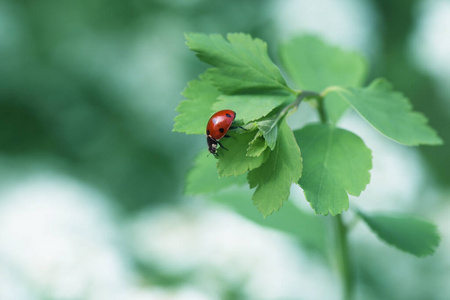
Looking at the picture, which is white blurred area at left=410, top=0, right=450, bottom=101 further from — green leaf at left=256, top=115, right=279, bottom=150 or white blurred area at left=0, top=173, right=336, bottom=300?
green leaf at left=256, top=115, right=279, bottom=150

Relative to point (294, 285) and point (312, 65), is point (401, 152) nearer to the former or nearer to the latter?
point (294, 285)

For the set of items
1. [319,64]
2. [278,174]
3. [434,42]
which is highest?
[434,42]

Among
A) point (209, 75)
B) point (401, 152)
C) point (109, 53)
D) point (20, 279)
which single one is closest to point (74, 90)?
point (109, 53)

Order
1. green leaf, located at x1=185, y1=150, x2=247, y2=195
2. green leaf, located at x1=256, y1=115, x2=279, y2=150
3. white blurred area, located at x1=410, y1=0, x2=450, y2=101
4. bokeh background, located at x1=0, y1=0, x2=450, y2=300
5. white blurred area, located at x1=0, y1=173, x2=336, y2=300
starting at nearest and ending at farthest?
1. green leaf, located at x1=256, y1=115, x2=279, y2=150
2. green leaf, located at x1=185, y1=150, x2=247, y2=195
3. white blurred area, located at x1=0, y1=173, x2=336, y2=300
4. bokeh background, located at x1=0, y1=0, x2=450, y2=300
5. white blurred area, located at x1=410, y1=0, x2=450, y2=101

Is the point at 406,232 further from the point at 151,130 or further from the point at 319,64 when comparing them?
the point at 151,130

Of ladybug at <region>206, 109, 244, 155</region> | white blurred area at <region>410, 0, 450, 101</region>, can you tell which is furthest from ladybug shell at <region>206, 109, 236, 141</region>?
white blurred area at <region>410, 0, 450, 101</region>

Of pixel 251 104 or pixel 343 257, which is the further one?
pixel 343 257

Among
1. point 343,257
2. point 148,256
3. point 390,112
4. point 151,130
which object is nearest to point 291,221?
point 343,257
